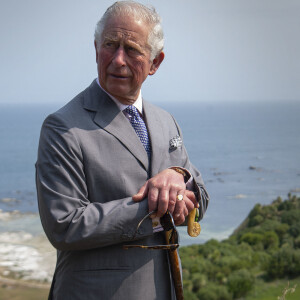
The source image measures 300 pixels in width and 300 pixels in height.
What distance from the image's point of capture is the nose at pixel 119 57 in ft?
5.29

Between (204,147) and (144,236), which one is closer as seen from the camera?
(144,236)

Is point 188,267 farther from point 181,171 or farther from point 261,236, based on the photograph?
point 181,171

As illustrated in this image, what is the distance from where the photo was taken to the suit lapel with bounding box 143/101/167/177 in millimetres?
1723

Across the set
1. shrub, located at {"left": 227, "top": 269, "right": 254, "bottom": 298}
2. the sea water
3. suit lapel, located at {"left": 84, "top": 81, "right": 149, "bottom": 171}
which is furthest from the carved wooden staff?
the sea water

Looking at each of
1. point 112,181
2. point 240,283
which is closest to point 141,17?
point 112,181

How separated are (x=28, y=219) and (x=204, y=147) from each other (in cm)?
4834

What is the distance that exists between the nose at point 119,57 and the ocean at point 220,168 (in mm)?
18463

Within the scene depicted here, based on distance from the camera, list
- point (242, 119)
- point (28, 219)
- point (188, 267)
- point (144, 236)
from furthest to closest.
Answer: point (242, 119), point (28, 219), point (188, 267), point (144, 236)

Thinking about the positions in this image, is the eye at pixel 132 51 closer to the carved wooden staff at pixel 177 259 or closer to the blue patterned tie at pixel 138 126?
the blue patterned tie at pixel 138 126

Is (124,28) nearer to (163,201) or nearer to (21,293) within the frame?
(163,201)

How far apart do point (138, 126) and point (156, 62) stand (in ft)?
0.85

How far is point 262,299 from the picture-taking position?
11.2 metres

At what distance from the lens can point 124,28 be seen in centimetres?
160

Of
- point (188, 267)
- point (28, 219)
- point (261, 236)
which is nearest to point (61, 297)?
point (188, 267)
